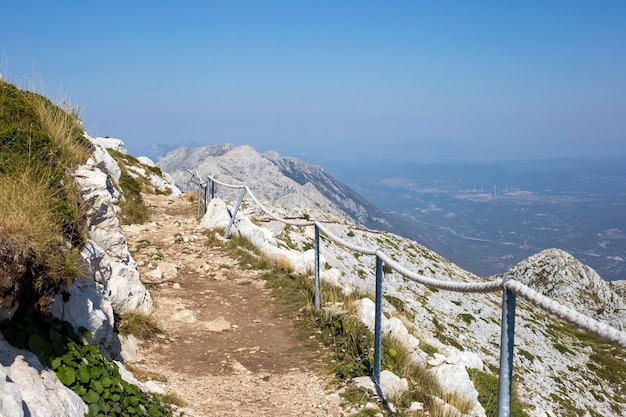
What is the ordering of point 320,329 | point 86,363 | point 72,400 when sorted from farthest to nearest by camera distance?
point 320,329, point 86,363, point 72,400

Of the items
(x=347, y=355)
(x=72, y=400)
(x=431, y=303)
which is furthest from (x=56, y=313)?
(x=431, y=303)

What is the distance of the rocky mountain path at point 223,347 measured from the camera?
656 cm

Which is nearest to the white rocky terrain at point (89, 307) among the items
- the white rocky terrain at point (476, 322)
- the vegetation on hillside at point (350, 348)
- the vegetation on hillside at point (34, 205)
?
the vegetation on hillside at point (34, 205)

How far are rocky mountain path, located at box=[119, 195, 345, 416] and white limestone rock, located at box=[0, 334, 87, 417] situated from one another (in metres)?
1.86

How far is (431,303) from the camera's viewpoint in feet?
96.8

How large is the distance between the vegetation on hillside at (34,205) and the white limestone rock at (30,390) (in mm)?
568

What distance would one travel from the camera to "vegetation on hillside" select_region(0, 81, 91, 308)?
489 cm

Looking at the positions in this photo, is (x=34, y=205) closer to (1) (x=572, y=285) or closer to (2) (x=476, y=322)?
(2) (x=476, y=322)

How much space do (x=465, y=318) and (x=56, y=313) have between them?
27.3 metres

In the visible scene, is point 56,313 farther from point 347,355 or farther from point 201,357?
point 347,355

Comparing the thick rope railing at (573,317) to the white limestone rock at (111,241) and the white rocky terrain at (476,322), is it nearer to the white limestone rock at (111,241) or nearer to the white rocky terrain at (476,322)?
the white limestone rock at (111,241)

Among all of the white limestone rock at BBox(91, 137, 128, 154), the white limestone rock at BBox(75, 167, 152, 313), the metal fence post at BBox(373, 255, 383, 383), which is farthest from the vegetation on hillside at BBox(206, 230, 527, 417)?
the white limestone rock at BBox(91, 137, 128, 154)

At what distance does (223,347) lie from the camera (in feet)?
28.2

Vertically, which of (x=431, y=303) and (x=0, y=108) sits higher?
(x=0, y=108)
